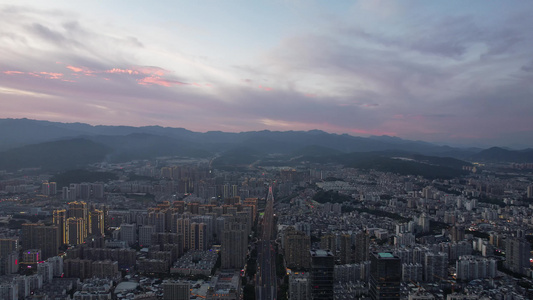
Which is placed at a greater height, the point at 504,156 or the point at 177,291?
the point at 504,156

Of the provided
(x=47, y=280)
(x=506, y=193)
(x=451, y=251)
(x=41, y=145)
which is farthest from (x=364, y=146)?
(x=47, y=280)

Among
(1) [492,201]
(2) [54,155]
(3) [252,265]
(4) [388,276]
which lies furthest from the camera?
(2) [54,155]

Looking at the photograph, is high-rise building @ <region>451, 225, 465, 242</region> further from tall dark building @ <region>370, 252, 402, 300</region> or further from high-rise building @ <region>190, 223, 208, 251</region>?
high-rise building @ <region>190, 223, 208, 251</region>

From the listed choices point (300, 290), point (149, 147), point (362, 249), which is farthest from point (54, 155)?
point (300, 290)

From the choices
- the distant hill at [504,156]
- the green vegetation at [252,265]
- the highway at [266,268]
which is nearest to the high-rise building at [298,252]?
the highway at [266,268]

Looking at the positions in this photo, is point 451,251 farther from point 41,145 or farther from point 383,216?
point 41,145

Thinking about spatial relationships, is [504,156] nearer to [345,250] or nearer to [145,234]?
[345,250]
